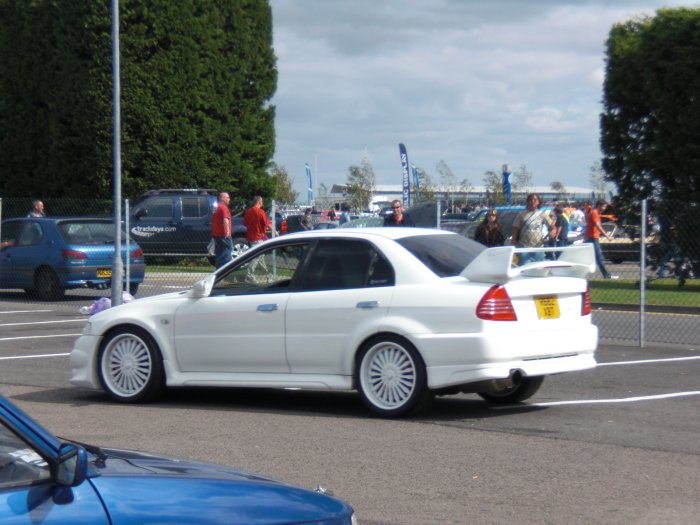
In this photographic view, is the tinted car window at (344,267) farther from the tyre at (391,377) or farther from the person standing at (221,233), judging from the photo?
the person standing at (221,233)

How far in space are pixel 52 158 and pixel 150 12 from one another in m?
5.39

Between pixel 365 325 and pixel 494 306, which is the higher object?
pixel 494 306

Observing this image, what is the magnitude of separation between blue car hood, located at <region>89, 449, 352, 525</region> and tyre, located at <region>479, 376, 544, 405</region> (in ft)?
21.2

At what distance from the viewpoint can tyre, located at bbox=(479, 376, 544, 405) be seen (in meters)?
10.2

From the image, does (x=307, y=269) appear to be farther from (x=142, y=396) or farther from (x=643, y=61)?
(x=643, y=61)

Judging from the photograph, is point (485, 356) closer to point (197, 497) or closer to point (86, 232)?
point (197, 497)

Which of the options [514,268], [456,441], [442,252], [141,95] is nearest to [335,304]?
[442,252]

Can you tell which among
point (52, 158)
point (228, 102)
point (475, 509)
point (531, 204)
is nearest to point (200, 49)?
point (228, 102)

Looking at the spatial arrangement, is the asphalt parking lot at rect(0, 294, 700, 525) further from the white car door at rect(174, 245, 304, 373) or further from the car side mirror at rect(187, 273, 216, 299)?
the car side mirror at rect(187, 273, 216, 299)

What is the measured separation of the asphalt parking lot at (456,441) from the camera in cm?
675

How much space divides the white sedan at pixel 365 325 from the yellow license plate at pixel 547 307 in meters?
0.01

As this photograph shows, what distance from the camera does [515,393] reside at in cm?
1032

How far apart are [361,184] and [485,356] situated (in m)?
70.8

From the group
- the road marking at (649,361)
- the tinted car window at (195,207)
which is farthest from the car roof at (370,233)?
the tinted car window at (195,207)
